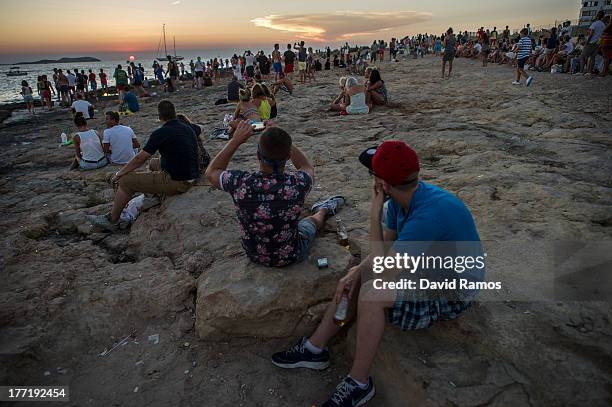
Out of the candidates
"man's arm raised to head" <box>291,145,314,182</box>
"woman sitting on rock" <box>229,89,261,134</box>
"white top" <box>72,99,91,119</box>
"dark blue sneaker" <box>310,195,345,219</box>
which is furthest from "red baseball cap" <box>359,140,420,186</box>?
"white top" <box>72,99,91,119</box>

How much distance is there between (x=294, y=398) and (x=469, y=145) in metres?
4.93

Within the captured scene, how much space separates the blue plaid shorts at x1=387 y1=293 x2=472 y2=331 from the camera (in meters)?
2.13

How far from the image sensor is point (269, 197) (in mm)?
2682

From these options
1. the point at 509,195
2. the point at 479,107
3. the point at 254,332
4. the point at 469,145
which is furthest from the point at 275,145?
the point at 479,107

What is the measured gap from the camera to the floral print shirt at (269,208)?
269 centimetres

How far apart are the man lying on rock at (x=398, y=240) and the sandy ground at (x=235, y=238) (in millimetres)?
328

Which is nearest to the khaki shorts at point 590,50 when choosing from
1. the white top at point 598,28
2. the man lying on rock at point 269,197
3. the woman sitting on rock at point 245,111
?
the white top at point 598,28

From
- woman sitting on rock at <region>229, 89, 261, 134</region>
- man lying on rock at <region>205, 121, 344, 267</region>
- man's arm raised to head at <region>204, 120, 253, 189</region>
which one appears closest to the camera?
man lying on rock at <region>205, 121, 344, 267</region>

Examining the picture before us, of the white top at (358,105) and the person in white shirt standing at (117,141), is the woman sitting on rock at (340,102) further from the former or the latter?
the person in white shirt standing at (117,141)

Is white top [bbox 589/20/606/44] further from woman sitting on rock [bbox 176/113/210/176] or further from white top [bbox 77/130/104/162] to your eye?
white top [bbox 77/130/104/162]

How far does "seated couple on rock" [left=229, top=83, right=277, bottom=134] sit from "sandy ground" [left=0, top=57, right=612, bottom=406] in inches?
32.1

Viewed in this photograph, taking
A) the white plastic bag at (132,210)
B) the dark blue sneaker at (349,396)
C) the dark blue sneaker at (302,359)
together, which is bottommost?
the dark blue sneaker at (302,359)

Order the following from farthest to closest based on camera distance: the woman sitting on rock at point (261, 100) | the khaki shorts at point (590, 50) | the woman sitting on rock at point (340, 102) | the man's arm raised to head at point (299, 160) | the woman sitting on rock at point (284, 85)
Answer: the woman sitting on rock at point (284, 85), the khaki shorts at point (590, 50), the woman sitting on rock at point (340, 102), the woman sitting on rock at point (261, 100), the man's arm raised to head at point (299, 160)

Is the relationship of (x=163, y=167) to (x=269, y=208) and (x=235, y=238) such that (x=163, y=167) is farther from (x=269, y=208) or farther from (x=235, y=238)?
(x=269, y=208)
